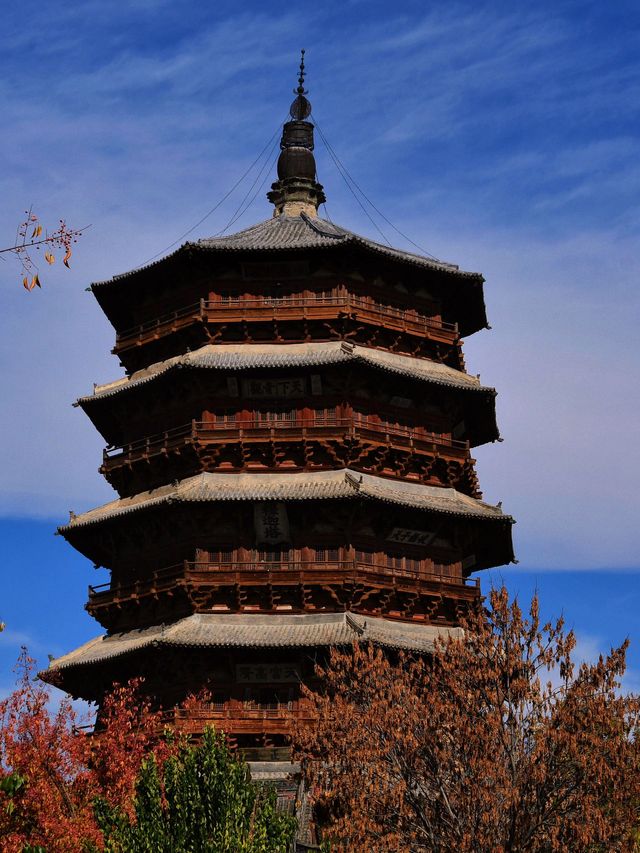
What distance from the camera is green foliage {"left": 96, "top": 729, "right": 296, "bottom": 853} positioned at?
2500 centimetres

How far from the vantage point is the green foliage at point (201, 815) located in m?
25.0

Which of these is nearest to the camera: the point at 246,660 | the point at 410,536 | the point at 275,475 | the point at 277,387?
the point at 246,660

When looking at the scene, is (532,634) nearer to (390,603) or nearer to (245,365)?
(390,603)

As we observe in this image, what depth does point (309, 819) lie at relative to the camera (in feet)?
111

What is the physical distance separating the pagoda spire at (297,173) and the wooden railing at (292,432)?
1330 centimetres

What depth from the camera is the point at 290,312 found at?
47.8 meters

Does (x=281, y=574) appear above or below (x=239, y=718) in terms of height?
above

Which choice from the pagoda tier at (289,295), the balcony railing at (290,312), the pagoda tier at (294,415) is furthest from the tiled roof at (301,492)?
the balcony railing at (290,312)

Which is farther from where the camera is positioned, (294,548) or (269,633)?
(294,548)

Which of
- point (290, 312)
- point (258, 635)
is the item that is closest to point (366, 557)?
point (258, 635)

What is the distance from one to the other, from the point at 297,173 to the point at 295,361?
48.6ft

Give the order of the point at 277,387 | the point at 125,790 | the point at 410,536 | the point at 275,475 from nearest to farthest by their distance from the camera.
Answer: the point at 125,790
the point at 275,475
the point at 410,536
the point at 277,387

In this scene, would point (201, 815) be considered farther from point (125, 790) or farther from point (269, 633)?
point (269, 633)

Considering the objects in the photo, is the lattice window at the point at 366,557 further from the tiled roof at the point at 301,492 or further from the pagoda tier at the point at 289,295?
the pagoda tier at the point at 289,295
